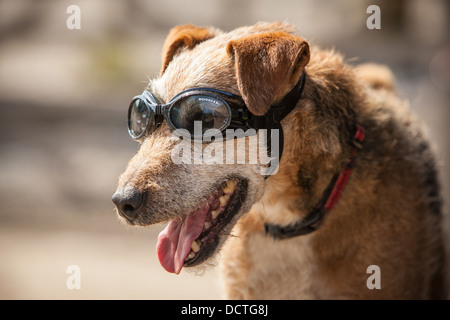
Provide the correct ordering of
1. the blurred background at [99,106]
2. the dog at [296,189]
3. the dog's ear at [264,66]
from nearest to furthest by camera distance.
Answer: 1. the dog's ear at [264,66]
2. the dog at [296,189]
3. the blurred background at [99,106]

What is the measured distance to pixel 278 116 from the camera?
8.67ft

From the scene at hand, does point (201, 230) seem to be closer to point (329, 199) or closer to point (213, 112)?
point (213, 112)

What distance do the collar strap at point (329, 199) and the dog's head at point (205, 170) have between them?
A: 330 mm

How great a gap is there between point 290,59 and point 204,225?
0.96 meters

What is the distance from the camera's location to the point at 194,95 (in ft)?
8.35

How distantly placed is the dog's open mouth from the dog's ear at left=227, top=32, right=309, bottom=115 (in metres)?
0.47

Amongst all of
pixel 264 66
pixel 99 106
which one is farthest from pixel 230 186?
pixel 99 106

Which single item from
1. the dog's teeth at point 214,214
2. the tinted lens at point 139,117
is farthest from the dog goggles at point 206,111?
the dog's teeth at point 214,214

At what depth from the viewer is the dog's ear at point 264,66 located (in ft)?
8.11

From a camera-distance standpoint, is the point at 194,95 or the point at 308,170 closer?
the point at 194,95

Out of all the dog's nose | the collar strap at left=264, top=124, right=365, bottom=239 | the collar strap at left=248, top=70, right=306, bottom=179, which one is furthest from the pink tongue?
the collar strap at left=264, top=124, right=365, bottom=239

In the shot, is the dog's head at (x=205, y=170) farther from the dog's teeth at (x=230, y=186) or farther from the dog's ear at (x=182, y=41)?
the dog's ear at (x=182, y=41)
